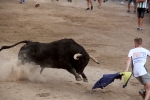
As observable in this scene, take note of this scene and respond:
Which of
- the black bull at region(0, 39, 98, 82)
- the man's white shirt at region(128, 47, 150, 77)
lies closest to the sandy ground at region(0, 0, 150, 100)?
the black bull at region(0, 39, 98, 82)

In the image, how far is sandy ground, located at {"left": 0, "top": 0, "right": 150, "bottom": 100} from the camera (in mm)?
7500

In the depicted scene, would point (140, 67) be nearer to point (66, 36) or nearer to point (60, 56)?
point (60, 56)

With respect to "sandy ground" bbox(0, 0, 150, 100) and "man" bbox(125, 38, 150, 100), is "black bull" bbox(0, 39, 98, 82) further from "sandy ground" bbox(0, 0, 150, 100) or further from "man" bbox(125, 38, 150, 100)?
"man" bbox(125, 38, 150, 100)

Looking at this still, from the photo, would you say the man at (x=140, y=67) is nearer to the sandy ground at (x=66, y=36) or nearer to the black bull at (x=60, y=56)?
the sandy ground at (x=66, y=36)

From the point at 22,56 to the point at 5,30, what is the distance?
20.8 ft

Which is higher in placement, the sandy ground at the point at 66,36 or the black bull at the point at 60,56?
the black bull at the point at 60,56

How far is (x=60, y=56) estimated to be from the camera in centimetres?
775

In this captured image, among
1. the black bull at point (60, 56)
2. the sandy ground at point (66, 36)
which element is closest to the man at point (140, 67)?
the sandy ground at point (66, 36)

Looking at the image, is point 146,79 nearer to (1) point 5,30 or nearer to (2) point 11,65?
(2) point 11,65

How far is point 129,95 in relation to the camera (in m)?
7.72

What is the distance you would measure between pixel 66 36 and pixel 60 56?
6.10 meters

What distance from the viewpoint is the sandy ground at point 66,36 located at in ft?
24.6

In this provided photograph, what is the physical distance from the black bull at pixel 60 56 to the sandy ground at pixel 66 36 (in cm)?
32

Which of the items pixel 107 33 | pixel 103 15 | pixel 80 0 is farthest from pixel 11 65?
pixel 80 0
